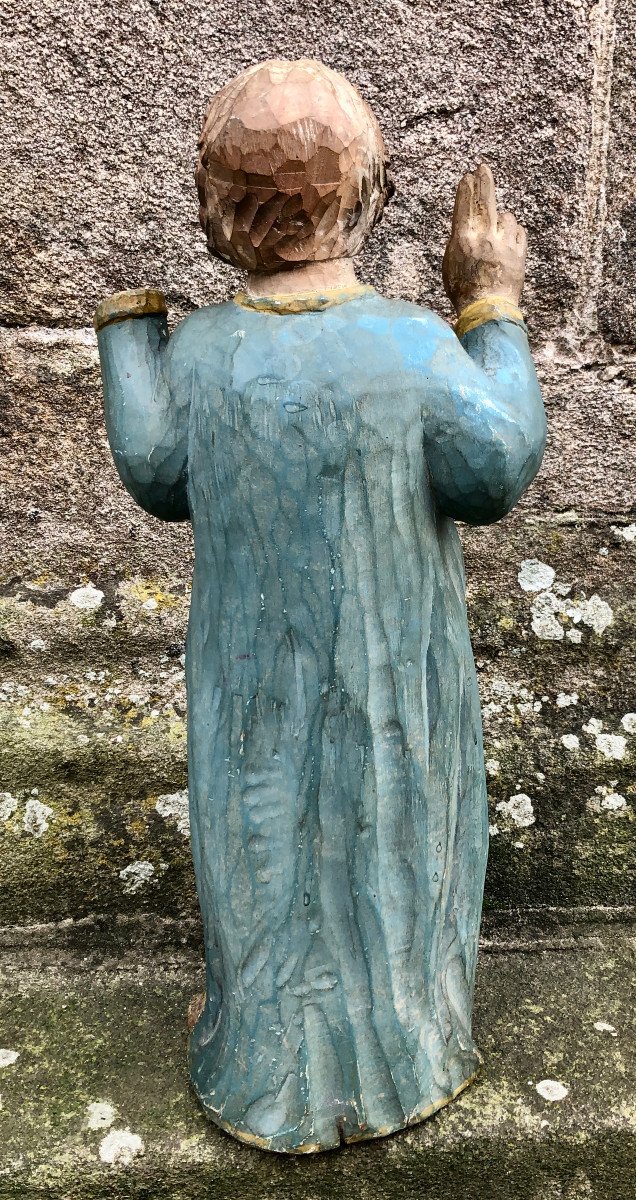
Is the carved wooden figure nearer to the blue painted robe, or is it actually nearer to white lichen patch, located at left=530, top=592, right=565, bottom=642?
the blue painted robe

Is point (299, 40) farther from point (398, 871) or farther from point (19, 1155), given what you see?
point (19, 1155)

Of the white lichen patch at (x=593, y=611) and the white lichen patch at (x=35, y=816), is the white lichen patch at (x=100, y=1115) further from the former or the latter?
the white lichen patch at (x=593, y=611)

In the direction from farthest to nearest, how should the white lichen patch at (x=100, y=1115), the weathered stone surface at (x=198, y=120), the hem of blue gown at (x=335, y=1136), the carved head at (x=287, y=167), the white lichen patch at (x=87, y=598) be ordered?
the white lichen patch at (x=87, y=598), the weathered stone surface at (x=198, y=120), the white lichen patch at (x=100, y=1115), the hem of blue gown at (x=335, y=1136), the carved head at (x=287, y=167)

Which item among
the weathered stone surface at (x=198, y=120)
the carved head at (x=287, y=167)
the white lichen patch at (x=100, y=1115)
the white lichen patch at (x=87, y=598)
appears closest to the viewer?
the carved head at (x=287, y=167)

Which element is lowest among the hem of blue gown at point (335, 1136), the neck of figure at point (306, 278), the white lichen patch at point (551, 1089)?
the white lichen patch at point (551, 1089)

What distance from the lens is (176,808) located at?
6.30ft

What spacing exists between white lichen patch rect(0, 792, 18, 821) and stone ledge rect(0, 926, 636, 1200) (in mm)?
299

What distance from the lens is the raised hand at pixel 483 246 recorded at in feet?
4.23

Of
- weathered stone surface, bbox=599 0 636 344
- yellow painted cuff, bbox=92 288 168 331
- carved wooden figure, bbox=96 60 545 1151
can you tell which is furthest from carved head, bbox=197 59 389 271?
weathered stone surface, bbox=599 0 636 344

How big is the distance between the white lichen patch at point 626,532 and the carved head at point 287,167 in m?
0.85

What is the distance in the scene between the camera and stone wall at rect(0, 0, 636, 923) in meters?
1.71

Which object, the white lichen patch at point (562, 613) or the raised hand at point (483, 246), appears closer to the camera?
the raised hand at point (483, 246)

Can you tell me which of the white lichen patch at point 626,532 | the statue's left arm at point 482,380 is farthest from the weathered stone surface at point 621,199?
the statue's left arm at point 482,380

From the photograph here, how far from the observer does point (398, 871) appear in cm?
134
